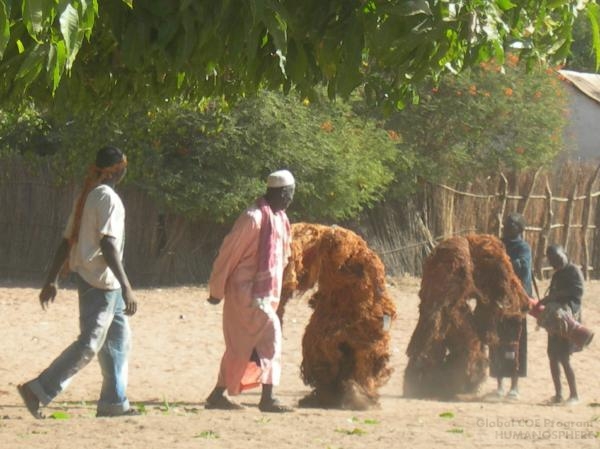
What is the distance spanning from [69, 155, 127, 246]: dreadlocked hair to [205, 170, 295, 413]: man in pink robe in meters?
0.94

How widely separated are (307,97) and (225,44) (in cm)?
74

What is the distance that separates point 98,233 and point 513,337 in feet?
13.1

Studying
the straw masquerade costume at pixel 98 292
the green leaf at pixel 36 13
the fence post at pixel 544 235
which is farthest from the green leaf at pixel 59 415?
the fence post at pixel 544 235

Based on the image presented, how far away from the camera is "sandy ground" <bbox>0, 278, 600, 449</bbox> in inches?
275

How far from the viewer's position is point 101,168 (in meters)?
7.64

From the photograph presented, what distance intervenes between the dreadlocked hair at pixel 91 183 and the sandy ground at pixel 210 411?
3.80ft

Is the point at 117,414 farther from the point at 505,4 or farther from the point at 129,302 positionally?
the point at 505,4

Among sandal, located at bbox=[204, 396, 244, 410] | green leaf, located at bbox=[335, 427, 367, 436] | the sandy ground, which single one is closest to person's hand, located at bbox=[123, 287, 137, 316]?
the sandy ground

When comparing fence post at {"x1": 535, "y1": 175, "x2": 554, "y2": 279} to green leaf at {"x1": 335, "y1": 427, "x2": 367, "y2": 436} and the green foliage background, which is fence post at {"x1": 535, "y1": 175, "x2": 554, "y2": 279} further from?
green leaf at {"x1": 335, "y1": 427, "x2": 367, "y2": 436}

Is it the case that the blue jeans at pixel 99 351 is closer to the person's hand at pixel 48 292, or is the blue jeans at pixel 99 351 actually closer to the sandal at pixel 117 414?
the sandal at pixel 117 414

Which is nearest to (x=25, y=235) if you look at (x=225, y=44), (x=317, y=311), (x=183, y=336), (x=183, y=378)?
(x=183, y=336)

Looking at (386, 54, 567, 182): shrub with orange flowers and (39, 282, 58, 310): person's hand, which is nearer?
(39, 282, 58, 310): person's hand

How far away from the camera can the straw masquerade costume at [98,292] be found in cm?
733

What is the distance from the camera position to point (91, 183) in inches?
303
